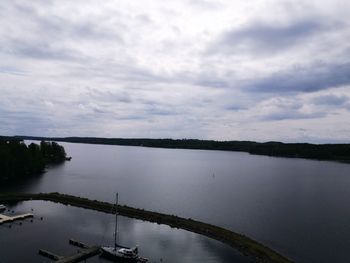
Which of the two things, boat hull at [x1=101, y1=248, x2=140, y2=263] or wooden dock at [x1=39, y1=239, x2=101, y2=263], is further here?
boat hull at [x1=101, y1=248, x2=140, y2=263]

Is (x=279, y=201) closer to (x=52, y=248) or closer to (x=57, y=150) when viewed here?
(x=52, y=248)

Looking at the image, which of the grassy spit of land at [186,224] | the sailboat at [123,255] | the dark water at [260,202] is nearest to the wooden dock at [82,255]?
the sailboat at [123,255]

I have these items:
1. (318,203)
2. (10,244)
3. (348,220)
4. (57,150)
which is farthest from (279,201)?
(57,150)

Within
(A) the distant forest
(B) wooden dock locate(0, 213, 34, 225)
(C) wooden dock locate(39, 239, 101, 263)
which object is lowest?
(C) wooden dock locate(39, 239, 101, 263)

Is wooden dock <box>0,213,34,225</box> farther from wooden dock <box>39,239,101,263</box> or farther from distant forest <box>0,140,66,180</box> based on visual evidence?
distant forest <box>0,140,66,180</box>

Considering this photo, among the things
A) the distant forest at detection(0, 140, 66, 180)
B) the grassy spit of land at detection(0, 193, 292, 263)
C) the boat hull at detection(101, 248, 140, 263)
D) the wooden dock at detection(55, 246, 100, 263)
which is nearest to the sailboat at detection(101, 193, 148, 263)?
the boat hull at detection(101, 248, 140, 263)

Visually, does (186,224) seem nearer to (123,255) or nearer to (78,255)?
(123,255)
